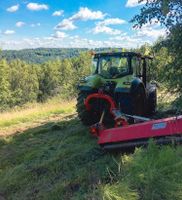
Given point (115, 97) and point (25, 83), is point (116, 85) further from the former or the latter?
point (25, 83)

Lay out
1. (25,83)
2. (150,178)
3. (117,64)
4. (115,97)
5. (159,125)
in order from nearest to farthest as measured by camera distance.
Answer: (150,178) < (159,125) < (115,97) < (117,64) < (25,83)

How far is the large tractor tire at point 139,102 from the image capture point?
9.97m

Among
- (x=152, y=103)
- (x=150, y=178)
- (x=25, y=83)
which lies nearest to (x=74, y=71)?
(x=25, y=83)

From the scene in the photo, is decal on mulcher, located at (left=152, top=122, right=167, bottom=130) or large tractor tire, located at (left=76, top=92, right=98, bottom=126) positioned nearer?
decal on mulcher, located at (left=152, top=122, right=167, bottom=130)

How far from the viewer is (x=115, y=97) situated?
32.2 feet

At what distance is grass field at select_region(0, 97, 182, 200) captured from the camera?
5203 mm

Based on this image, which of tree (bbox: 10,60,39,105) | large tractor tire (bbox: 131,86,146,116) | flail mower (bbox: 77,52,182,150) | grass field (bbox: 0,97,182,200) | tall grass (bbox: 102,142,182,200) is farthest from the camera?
tree (bbox: 10,60,39,105)

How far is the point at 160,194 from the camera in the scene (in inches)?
200

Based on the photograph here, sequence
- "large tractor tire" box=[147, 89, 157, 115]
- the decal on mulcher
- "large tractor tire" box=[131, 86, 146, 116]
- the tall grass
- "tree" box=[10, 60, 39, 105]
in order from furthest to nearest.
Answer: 1. "tree" box=[10, 60, 39, 105]
2. "large tractor tire" box=[147, 89, 157, 115]
3. "large tractor tire" box=[131, 86, 146, 116]
4. the decal on mulcher
5. the tall grass

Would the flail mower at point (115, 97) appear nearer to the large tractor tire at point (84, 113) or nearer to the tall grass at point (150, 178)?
the large tractor tire at point (84, 113)

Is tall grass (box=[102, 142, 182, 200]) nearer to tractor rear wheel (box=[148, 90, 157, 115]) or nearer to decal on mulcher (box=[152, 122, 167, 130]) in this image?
decal on mulcher (box=[152, 122, 167, 130])

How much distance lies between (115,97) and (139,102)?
924 millimetres

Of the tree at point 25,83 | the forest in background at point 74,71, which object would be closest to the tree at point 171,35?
the forest in background at point 74,71

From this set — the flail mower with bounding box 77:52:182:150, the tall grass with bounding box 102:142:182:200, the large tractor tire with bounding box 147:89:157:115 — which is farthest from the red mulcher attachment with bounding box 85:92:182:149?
the large tractor tire with bounding box 147:89:157:115
